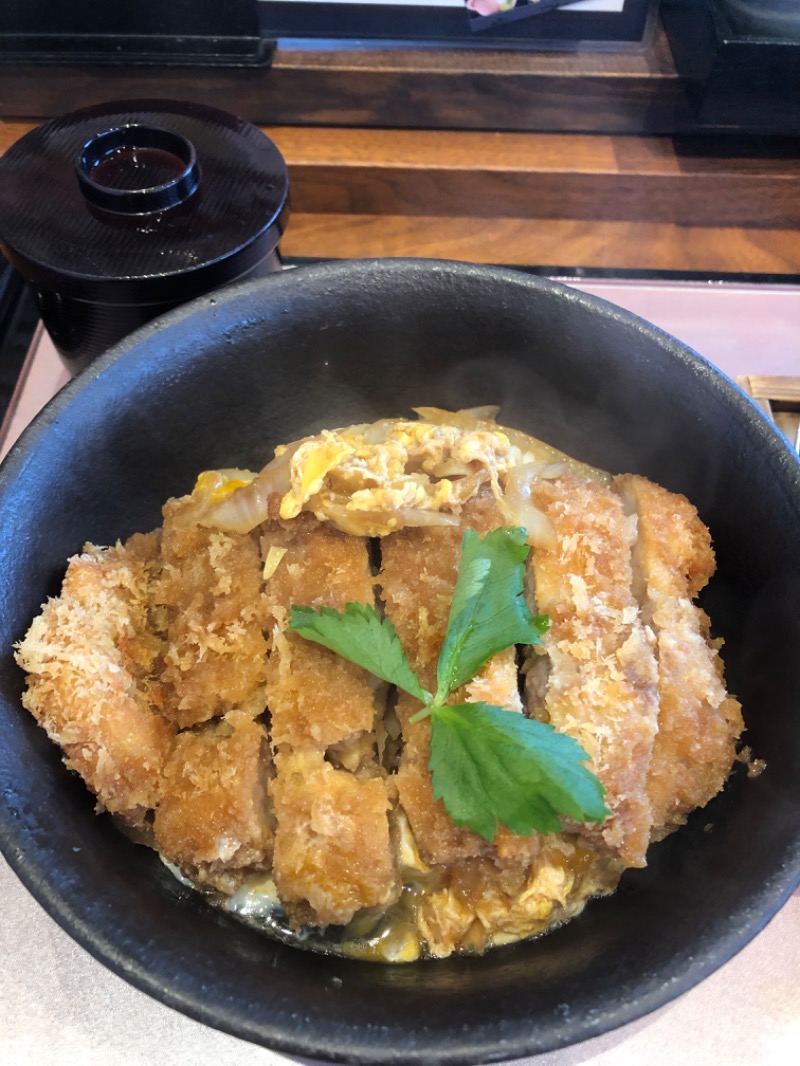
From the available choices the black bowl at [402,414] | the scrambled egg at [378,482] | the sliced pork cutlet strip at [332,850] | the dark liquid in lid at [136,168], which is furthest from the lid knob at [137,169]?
the sliced pork cutlet strip at [332,850]

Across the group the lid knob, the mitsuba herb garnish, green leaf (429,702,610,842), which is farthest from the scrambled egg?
the lid knob

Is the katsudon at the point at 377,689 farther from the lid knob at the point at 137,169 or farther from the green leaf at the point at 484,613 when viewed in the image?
the lid knob at the point at 137,169

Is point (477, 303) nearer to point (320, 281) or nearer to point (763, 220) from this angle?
point (320, 281)

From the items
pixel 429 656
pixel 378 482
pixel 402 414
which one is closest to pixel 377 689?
pixel 429 656

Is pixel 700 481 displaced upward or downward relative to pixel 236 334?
downward

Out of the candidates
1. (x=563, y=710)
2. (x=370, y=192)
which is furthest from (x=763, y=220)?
(x=563, y=710)

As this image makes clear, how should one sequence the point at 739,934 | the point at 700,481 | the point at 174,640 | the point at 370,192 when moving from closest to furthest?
the point at 739,934
the point at 174,640
the point at 700,481
the point at 370,192

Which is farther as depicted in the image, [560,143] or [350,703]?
[560,143]
